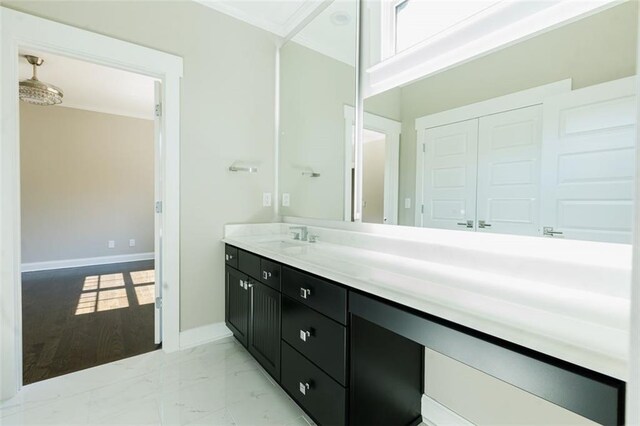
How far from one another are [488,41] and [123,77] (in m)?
4.09

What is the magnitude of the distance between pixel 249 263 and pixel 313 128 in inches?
47.3

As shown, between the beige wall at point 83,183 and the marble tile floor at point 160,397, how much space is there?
152 inches

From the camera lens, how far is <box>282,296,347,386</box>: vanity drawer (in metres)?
1.17

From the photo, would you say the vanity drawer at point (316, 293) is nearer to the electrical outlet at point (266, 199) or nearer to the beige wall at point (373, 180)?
the beige wall at point (373, 180)

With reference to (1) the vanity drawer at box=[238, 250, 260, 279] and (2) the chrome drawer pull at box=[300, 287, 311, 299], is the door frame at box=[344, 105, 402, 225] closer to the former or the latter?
(2) the chrome drawer pull at box=[300, 287, 311, 299]

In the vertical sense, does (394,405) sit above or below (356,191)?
below

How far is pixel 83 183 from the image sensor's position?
4.84 meters

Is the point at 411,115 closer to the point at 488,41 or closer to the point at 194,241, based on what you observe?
the point at 488,41

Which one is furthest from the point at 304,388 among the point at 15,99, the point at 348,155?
the point at 15,99

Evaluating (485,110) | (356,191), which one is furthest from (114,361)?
(485,110)

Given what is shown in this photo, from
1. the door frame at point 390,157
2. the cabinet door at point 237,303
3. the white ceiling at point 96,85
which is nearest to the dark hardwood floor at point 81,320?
the cabinet door at point 237,303

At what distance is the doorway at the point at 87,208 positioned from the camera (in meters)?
2.66

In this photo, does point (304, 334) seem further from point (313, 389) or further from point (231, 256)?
point (231, 256)

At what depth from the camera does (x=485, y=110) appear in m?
1.33
